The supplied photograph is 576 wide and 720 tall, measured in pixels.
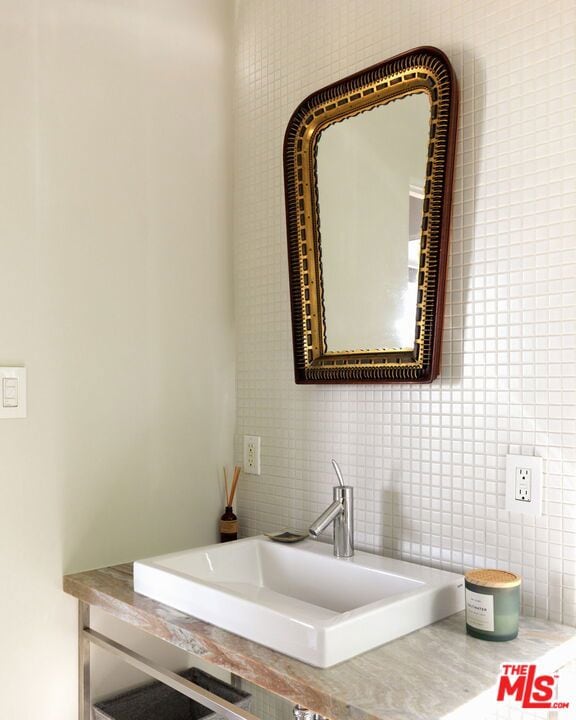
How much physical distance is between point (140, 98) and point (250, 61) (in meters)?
0.35

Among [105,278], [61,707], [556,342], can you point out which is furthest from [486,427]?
[61,707]

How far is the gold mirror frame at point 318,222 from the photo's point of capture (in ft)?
4.28

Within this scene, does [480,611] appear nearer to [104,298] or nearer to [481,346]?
[481,346]

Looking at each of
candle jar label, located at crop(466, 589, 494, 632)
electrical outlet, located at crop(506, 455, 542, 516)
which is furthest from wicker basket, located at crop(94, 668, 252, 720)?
electrical outlet, located at crop(506, 455, 542, 516)

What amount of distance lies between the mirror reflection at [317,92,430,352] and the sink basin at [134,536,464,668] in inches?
18.1

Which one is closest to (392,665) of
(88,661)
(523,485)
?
(523,485)

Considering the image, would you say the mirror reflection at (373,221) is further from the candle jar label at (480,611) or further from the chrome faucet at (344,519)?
the candle jar label at (480,611)

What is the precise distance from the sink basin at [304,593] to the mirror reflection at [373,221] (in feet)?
1.51

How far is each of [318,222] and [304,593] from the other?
84cm

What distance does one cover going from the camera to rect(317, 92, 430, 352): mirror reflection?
4.50ft

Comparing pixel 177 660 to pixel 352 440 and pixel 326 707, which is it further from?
pixel 326 707

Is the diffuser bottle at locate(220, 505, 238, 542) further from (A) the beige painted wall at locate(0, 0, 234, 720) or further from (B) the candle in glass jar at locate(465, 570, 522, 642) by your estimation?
(B) the candle in glass jar at locate(465, 570, 522, 642)

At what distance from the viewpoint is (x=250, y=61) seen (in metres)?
1.81

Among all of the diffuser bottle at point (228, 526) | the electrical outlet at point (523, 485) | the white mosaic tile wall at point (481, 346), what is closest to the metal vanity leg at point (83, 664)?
the diffuser bottle at point (228, 526)
